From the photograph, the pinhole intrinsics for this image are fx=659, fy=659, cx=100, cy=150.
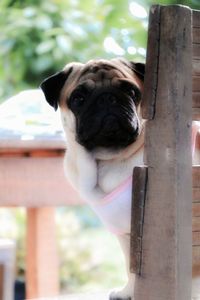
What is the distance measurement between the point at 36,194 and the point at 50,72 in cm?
77

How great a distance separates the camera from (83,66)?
1.09 meters

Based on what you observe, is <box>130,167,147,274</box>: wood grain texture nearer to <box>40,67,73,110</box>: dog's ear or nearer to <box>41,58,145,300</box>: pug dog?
<box>41,58,145,300</box>: pug dog

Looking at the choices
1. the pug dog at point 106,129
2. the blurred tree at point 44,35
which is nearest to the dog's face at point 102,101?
the pug dog at point 106,129

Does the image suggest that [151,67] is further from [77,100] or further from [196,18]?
[77,100]

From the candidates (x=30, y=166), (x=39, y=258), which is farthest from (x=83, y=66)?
(x=39, y=258)

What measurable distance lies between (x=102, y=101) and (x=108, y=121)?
0.03 meters

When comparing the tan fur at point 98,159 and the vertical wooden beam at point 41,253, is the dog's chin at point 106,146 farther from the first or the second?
the vertical wooden beam at point 41,253

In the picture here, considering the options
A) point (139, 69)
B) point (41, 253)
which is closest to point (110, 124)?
point (139, 69)

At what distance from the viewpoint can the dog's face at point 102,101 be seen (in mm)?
985

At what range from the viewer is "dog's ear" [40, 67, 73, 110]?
1.07 meters

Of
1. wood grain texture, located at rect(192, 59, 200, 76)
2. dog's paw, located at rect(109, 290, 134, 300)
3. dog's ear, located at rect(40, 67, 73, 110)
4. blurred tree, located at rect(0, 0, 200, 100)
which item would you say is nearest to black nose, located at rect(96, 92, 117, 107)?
dog's ear, located at rect(40, 67, 73, 110)

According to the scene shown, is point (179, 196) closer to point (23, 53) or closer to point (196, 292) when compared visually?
point (196, 292)

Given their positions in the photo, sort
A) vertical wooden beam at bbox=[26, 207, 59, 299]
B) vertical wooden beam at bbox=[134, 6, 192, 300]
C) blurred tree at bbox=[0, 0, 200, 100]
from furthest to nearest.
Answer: blurred tree at bbox=[0, 0, 200, 100]
vertical wooden beam at bbox=[26, 207, 59, 299]
vertical wooden beam at bbox=[134, 6, 192, 300]

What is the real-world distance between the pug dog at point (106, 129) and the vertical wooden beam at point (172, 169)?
153mm
